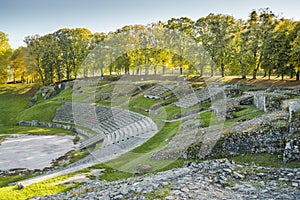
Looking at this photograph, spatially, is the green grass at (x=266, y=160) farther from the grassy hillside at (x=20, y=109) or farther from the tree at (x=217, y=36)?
the tree at (x=217, y=36)

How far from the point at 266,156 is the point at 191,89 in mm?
30215

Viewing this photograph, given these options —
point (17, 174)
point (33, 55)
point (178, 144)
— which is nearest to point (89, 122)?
point (17, 174)

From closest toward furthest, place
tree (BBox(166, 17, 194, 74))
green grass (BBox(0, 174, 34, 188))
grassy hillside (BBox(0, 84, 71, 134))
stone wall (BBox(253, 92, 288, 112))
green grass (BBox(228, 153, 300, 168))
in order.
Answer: green grass (BBox(228, 153, 300, 168)), green grass (BBox(0, 174, 34, 188)), stone wall (BBox(253, 92, 288, 112)), grassy hillside (BBox(0, 84, 71, 134)), tree (BBox(166, 17, 194, 74))

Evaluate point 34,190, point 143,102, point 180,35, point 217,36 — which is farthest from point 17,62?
point 34,190

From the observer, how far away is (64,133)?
4088cm

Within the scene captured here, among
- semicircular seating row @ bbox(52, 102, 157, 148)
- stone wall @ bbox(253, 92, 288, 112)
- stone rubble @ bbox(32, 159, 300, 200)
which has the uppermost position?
stone wall @ bbox(253, 92, 288, 112)

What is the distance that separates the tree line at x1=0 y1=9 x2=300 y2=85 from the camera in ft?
150

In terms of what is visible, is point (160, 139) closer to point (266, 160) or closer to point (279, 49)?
point (266, 160)

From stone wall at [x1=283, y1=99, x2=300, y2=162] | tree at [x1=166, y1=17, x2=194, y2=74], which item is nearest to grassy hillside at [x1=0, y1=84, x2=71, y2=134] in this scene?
tree at [x1=166, y1=17, x2=194, y2=74]

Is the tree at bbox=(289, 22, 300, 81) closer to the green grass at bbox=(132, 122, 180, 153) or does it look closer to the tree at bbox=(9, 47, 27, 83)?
the green grass at bbox=(132, 122, 180, 153)

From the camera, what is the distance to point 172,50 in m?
58.5

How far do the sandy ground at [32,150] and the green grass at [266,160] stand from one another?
18062 mm

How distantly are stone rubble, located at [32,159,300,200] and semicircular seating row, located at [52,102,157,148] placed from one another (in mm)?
17522

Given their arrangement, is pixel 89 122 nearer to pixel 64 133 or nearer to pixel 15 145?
pixel 64 133
